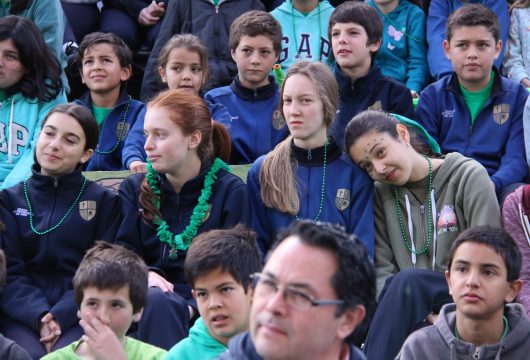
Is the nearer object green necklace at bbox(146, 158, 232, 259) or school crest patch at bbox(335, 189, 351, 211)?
green necklace at bbox(146, 158, 232, 259)

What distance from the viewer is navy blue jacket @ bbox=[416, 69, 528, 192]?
19.4 ft

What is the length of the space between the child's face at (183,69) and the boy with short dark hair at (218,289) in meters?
2.16

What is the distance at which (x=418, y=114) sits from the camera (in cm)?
611

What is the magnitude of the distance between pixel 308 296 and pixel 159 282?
2064 millimetres

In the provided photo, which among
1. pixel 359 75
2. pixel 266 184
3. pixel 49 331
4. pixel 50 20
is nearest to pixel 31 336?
pixel 49 331

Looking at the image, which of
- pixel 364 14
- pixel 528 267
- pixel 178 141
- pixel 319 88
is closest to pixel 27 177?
pixel 178 141

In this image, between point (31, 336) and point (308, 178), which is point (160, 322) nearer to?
point (31, 336)

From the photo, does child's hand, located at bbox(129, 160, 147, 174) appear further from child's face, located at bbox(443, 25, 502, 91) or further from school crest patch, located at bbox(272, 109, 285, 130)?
child's face, located at bbox(443, 25, 502, 91)

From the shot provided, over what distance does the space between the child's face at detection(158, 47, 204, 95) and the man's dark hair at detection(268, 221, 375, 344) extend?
3.42 m

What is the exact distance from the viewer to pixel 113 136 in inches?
244

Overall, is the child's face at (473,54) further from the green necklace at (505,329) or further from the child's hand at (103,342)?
the child's hand at (103,342)

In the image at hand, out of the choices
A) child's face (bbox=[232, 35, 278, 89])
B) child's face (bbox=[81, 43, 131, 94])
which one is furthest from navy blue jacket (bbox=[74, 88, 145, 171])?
child's face (bbox=[232, 35, 278, 89])

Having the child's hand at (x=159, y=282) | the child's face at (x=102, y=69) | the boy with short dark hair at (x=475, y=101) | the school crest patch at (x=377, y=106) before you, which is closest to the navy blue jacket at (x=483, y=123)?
the boy with short dark hair at (x=475, y=101)

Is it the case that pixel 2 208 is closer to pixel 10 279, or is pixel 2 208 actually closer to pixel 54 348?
pixel 10 279
